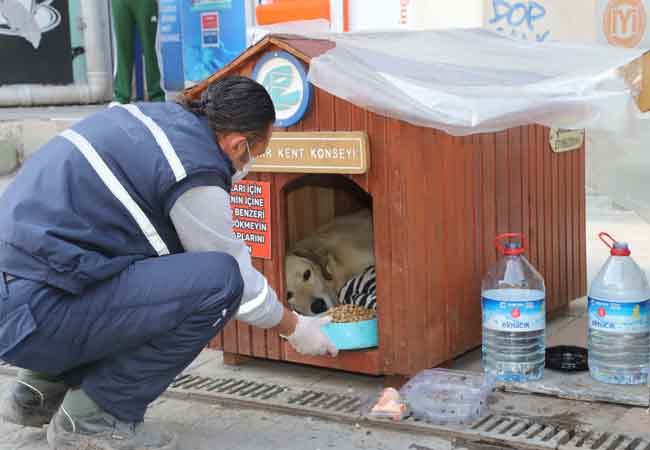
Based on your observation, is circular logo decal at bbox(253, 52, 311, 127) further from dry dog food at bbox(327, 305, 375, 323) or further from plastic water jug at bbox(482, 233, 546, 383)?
plastic water jug at bbox(482, 233, 546, 383)

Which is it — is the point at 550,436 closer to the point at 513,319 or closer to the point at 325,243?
the point at 513,319

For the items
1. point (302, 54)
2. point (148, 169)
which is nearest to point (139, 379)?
point (148, 169)

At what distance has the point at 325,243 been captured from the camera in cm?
377

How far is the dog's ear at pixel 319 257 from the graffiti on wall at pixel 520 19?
3.42 m

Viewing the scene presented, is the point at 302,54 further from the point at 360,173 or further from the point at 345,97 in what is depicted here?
the point at 360,173

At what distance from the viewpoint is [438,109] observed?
2.88 m

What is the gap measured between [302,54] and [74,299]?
3.72 feet

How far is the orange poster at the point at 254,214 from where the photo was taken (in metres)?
3.29

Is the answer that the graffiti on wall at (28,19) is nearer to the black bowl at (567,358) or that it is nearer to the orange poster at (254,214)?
the orange poster at (254,214)

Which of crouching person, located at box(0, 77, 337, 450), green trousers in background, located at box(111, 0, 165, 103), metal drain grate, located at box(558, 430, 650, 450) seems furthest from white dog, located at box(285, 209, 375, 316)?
green trousers in background, located at box(111, 0, 165, 103)

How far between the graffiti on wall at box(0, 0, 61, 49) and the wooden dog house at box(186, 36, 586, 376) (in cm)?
617

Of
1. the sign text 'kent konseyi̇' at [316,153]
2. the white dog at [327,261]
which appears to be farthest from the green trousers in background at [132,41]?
the sign text 'kent konseyi̇' at [316,153]

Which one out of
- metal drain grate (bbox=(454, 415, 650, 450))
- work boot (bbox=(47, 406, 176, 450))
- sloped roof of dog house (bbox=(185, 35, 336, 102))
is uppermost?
sloped roof of dog house (bbox=(185, 35, 336, 102))

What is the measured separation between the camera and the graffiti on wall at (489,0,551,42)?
6535 mm
